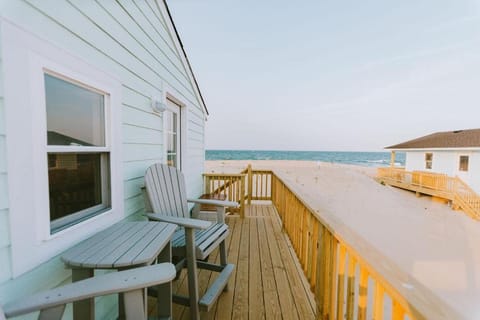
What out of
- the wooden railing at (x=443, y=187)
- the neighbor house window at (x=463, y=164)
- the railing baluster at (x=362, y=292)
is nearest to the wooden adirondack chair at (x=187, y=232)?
the railing baluster at (x=362, y=292)

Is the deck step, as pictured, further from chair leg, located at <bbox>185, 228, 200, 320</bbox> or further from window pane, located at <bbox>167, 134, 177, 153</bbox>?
window pane, located at <bbox>167, 134, 177, 153</bbox>

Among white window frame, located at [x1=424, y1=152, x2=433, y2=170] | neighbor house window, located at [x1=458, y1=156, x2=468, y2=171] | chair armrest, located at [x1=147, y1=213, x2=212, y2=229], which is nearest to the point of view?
chair armrest, located at [x1=147, y1=213, x2=212, y2=229]

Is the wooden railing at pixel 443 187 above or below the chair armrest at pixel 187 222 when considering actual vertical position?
below

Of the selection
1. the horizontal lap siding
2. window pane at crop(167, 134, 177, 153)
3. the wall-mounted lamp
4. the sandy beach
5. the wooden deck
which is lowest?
the sandy beach

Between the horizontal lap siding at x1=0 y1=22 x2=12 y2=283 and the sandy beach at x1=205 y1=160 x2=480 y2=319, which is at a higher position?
the horizontal lap siding at x1=0 y1=22 x2=12 y2=283

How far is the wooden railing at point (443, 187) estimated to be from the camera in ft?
29.6

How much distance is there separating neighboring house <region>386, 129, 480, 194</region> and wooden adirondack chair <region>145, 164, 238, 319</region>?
14.1 meters

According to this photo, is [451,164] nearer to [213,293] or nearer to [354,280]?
[354,280]

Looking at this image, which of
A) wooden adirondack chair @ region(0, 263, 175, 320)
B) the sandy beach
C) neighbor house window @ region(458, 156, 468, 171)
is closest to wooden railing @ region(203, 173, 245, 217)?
the sandy beach

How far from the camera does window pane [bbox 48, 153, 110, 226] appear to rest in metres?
1.22

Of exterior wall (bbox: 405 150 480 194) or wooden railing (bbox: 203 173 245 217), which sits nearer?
wooden railing (bbox: 203 173 245 217)

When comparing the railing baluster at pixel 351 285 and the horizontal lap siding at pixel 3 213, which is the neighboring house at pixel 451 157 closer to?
the railing baluster at pixel 351 285

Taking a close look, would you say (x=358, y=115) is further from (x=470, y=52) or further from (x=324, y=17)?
(x=324, y=17)

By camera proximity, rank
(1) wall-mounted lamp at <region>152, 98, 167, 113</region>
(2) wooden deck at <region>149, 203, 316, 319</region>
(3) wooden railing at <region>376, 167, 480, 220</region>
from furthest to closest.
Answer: (3) wooden railing at <region>376, 167, 480, 220</region> → (1) wall-mounted lamp at <region>152, 98, 167, 113</region> → (2) wooden deck at <region>149, 203, 316, 319</region>
